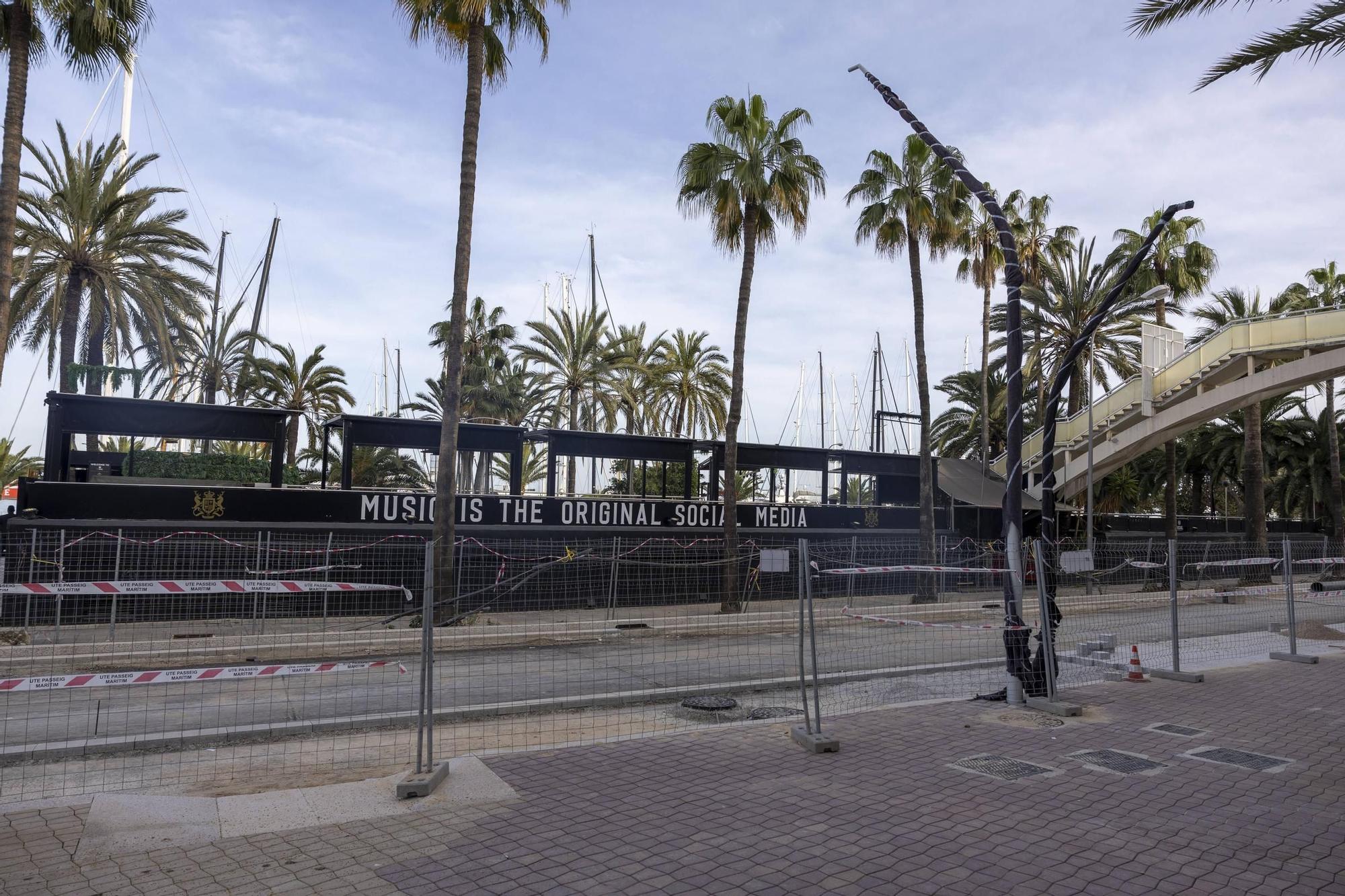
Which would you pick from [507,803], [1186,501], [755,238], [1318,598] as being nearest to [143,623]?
[507,803]

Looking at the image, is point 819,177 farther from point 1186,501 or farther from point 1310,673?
point 1186,501

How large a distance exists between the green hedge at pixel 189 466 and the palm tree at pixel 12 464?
61.0 ft

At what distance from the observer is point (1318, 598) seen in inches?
898

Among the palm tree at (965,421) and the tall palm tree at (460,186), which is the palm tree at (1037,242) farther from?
the tall palm tree at (460,186)

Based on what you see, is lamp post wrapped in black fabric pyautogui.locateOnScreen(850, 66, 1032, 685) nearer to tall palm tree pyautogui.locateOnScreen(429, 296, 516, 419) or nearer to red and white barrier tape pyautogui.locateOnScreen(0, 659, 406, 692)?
red and white barrier tape pyautogui.locateOnScreen(0, 659, 406, 692)

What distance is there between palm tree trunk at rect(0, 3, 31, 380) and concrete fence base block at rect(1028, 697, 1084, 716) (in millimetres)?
18302

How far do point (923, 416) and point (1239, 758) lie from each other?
20278 mm

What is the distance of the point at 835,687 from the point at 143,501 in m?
15.6

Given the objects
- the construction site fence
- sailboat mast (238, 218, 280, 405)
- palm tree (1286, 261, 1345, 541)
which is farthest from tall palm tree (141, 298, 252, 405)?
palm tree (1286, 261, 1345, 541)

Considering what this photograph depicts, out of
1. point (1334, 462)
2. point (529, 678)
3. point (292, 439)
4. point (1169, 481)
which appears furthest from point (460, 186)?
point (1334, 462)

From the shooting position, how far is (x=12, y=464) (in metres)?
38.0

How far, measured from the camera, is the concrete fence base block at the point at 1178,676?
11249mm

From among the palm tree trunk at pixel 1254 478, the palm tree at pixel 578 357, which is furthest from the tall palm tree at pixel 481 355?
Answer: the palm tree trunk at pixel 1254 478

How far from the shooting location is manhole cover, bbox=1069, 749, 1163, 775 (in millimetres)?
7199
